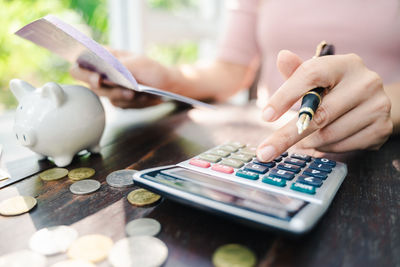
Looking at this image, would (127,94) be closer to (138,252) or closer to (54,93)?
(54,93)

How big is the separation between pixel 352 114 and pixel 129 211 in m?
0.30

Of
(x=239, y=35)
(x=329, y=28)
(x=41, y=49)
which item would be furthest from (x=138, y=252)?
(x=41, y=49)

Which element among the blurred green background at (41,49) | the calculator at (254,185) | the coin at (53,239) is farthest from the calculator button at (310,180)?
the blurred green background at (41,49)

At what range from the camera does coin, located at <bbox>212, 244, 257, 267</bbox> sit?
8.1 inches

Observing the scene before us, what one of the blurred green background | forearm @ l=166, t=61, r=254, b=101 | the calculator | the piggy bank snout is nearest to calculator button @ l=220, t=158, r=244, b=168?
the calculator

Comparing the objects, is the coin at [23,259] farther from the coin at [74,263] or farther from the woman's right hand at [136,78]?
the woman's right hand at [136,78]

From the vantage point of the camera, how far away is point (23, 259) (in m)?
0.21

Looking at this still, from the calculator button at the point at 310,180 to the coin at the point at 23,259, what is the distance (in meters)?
0.23

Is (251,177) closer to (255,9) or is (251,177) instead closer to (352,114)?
(352,114)

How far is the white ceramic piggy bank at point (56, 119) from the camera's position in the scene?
36cm

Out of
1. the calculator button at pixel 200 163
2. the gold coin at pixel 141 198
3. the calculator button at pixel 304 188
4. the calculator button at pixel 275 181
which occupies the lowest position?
the gold coin at pixel 141 198

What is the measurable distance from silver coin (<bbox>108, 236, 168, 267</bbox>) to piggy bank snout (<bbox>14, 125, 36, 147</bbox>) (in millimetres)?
202

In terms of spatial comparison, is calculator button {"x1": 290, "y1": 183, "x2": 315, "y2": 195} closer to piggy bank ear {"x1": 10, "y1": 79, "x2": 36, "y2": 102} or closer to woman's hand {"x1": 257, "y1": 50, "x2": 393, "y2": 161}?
woman's hand {"x1": 257, "y1": 50, "x2": 393, "y2": 161}

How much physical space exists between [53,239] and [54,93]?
0.19m
